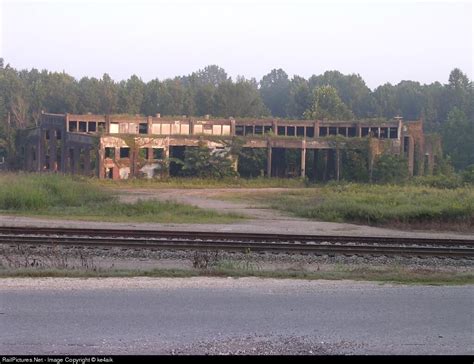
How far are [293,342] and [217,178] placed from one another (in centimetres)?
4831

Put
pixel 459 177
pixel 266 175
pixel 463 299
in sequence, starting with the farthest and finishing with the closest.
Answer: pixel 266 175
pixel 459 177
pixel 463 299

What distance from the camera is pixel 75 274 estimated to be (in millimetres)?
13359

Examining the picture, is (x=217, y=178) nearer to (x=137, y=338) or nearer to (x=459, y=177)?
(x=459, y=177)

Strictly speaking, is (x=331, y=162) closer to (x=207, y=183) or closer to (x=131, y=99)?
(x=207, y=183)

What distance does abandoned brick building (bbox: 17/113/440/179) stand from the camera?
56031 mm

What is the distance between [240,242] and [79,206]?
1635 cm

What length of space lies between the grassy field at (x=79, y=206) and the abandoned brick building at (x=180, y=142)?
1959 cm

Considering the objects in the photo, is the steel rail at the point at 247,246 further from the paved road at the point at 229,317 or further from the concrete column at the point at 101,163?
the concrete column at the point at 101,163

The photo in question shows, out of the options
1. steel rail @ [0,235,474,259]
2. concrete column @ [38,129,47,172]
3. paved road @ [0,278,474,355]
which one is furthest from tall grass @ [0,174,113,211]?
concrete column @ [38,129,47,172]

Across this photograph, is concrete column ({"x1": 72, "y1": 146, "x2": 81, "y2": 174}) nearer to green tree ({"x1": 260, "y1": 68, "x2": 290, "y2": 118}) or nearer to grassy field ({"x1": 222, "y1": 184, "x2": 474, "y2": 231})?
grassy field ({"x1": 222, "y1": 184, "x2": 474, "y2": 231})

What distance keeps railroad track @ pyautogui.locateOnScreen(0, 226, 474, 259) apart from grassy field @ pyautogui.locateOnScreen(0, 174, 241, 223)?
7349mm

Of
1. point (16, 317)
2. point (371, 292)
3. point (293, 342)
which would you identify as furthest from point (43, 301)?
point (371, 292)

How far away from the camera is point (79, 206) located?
109 ft

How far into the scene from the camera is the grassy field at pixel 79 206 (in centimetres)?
2914
